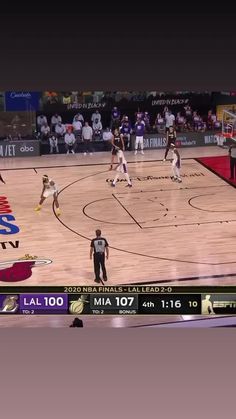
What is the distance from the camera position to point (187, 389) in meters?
2.87

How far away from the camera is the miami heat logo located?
376 inches

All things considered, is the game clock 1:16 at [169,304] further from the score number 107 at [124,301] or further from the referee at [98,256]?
the referee at [98,256]

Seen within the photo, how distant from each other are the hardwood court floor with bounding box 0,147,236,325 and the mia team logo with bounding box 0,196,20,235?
0.12 metres

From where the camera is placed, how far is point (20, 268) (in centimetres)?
992

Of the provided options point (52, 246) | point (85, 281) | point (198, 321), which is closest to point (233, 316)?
point (198, 321)

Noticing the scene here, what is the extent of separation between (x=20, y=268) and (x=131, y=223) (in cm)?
282

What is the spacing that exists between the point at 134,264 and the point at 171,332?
684cm

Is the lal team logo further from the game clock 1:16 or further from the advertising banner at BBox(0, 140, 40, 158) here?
the advertising banner at BBox(0, 140, 40, 158)

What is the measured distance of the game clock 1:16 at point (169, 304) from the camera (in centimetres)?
625

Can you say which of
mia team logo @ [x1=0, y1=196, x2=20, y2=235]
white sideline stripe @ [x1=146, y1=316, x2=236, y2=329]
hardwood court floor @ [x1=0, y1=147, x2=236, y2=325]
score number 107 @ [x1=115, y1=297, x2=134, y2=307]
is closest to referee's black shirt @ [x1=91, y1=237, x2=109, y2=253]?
hardwood court floor @ [x1=0, y1=147, x2=236, y2=325]

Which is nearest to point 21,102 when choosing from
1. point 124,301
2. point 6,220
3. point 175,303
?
point 6,220

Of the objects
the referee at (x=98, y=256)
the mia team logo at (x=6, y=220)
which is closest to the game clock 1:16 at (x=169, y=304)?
the referee at (x=98, y=256)

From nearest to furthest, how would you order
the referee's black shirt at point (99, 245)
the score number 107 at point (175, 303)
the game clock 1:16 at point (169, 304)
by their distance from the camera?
the game clock 1:16 at point (169, 304)
the score number 107 at point (175, 303)
the referee's black shirt at point (99, 245)
